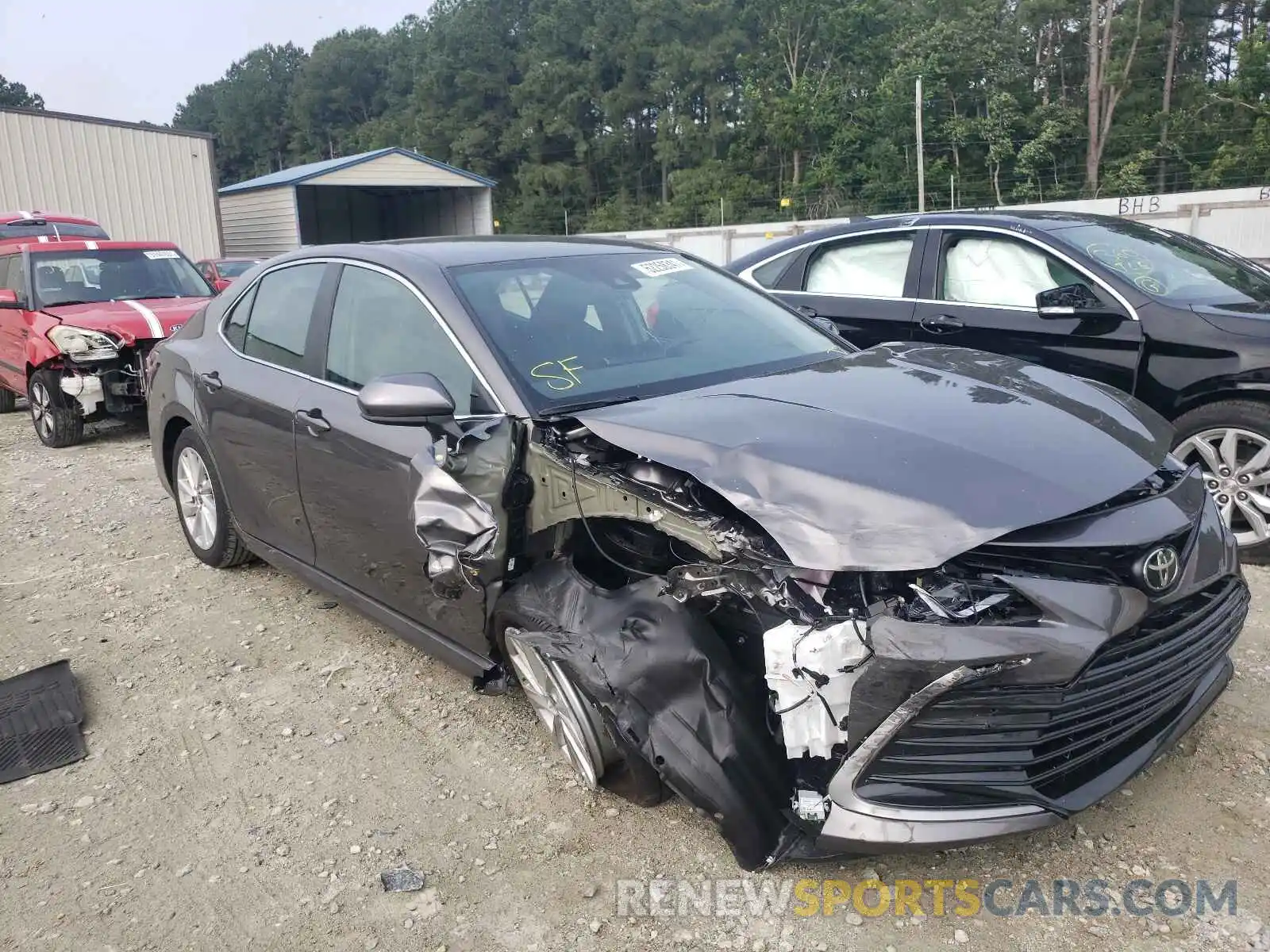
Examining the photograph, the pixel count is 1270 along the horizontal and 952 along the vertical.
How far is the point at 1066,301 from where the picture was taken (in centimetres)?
488

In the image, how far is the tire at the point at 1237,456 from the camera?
4.43 meters

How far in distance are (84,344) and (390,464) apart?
618 cm

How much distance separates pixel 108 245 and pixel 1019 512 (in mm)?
9488

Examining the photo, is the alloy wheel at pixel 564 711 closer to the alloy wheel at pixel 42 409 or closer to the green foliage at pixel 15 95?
the alloy wheel at pixel 42 409

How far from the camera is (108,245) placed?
938 cm

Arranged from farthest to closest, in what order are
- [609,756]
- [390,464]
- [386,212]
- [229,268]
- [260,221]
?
[386,212] → [260,221] → [229,268] → [390,464] → [609,756]

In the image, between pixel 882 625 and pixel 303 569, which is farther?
pixel 303 569

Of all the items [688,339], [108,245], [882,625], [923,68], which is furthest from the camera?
[923,68]

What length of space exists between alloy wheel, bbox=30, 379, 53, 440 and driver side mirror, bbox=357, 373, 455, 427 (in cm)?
687

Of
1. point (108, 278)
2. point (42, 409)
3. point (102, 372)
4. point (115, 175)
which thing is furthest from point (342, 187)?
point (102, 372)

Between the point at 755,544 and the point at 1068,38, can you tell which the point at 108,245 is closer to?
the point at 755,544

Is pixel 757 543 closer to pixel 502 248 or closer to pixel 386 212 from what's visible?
pixel 502 248

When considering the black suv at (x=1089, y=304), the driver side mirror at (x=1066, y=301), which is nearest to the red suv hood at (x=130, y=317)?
the black suv at (x=1089, y=304)

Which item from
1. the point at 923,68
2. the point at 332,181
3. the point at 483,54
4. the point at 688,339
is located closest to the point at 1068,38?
the point at 923,68
